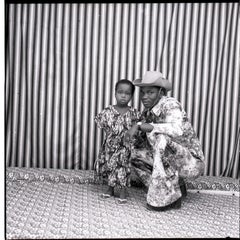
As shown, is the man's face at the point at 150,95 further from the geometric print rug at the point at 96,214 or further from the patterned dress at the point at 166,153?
the geometric print rug at the point at 96,214

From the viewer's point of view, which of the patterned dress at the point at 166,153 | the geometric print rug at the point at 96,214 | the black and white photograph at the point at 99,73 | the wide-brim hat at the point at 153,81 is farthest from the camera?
the black and white photograph at the point at 99,73

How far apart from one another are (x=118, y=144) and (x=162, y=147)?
46 cm

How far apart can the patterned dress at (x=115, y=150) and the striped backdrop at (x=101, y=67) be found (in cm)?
106

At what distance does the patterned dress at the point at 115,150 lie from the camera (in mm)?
3443

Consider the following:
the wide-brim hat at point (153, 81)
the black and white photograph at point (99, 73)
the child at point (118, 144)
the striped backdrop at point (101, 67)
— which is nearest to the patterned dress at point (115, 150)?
the child at point (118, 144)

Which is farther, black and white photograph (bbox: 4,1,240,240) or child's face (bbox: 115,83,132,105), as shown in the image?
black and white photograph (bbox: 4,1,240,240)

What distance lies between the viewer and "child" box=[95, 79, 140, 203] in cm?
345

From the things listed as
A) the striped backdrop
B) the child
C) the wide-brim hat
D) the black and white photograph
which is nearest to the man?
the wide-brim hat

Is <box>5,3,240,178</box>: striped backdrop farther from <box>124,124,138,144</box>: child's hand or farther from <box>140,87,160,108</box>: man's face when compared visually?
<box>124,124,138,144</box>: child's hand

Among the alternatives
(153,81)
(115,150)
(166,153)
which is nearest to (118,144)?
(115,150)

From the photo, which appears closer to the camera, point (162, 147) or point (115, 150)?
point (162, 147)

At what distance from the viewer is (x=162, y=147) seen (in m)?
3.20

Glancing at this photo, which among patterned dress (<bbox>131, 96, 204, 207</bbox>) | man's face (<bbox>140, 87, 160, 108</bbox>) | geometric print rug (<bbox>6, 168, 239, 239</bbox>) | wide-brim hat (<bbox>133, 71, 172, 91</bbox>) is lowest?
geometric print rug (<bbox>6, 168, 239, 239</bbox>)

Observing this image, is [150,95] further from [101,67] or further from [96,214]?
[101,67]
